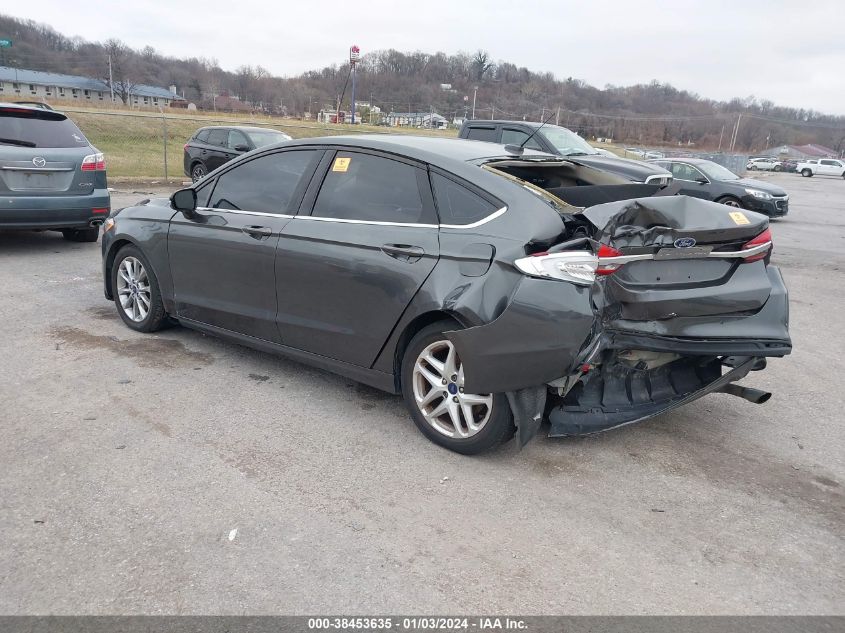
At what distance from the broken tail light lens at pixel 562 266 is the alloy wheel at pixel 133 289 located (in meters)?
3.45

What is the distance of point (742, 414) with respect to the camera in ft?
14.3

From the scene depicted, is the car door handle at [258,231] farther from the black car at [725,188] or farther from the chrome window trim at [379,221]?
the black car at [725,188]

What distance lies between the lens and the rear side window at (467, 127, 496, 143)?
11.4m

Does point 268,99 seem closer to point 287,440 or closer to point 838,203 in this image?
point 838,203

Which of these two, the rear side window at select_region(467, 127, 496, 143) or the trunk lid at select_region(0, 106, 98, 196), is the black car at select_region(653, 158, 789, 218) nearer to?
the rear side window at select_region(467, 127, 496, 143)

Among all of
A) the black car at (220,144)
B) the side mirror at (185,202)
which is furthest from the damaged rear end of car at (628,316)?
the black car at (220,144)

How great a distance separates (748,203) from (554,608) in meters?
15.7

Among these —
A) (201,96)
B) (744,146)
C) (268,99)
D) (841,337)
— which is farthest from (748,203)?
(744,146)

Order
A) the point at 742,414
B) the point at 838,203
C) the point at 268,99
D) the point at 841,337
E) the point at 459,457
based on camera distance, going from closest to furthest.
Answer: the point at 459,457
the point at 742,414
the point at 841,337
the point at 838,203
the point at 268,99

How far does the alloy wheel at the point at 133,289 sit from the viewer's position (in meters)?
5.46

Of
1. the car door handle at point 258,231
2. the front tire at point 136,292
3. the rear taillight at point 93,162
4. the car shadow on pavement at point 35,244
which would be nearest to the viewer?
the car door handle at point 258,231

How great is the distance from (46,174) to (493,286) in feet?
22.2

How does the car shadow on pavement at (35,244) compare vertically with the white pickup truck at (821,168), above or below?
above

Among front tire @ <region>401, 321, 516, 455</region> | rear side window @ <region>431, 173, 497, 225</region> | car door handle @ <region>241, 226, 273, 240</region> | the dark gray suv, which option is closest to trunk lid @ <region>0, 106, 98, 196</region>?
the dark gray suv
